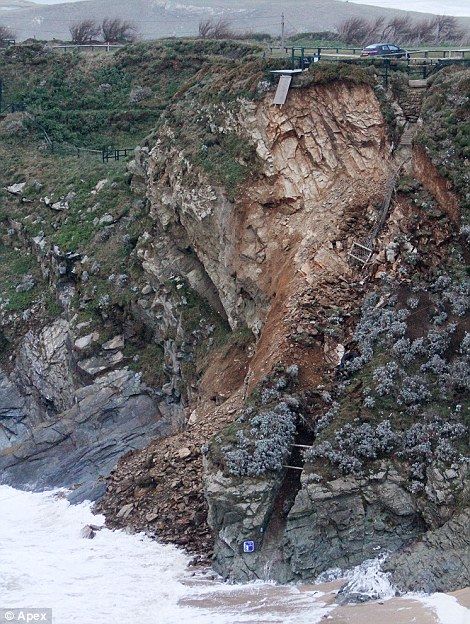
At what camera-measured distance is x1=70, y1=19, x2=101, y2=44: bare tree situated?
1896 inches

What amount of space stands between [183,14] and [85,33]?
16.9 metres

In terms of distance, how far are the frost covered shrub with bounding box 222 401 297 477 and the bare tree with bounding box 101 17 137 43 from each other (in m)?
32.9

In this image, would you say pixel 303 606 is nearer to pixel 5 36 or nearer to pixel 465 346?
pixel 465 346

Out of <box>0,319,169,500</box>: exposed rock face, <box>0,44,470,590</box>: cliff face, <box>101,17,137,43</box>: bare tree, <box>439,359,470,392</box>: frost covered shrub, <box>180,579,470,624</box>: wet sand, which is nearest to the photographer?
<box>180,579,470,624</box>: wet sand

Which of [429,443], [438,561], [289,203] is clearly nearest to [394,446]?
[429,443]

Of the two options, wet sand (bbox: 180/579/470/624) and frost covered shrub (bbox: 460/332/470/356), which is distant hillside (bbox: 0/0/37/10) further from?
wet sand (bbox: 180/579/470/624)

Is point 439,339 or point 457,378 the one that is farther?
point 439,339

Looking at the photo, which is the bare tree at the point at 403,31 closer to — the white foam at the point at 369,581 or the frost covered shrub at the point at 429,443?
the frost covered shrub at the point at 429,443

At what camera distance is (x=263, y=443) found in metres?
18.6

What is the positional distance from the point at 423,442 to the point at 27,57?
2960cm

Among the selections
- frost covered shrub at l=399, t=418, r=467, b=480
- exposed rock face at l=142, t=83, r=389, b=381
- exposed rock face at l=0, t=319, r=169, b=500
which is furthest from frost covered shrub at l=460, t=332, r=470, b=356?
exposed rock face at l=0, t=319, r=169, b=500

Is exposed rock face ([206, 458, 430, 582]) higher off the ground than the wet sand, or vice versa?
exposed rock face ([206, 458, 430, 582])

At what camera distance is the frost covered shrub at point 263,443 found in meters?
18.4

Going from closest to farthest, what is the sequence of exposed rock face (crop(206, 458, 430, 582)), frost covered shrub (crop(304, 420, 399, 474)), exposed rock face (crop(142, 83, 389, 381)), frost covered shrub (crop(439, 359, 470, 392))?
exposed rock face (crop(206, 458, 430, 582)) → frost covered shrub (crop(304, 420, 399, 474)) → frost covered shrub (crop(439, 359, 470, 392)) → exposed rock face (crop(142, 83, 389, 381))
